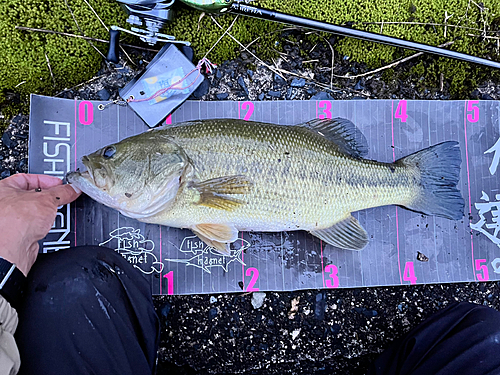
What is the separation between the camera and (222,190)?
1.87 metres

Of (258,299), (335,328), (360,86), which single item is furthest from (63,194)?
(360,86)

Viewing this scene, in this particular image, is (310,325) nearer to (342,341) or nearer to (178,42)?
(342,341)

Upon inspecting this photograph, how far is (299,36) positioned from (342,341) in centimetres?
220

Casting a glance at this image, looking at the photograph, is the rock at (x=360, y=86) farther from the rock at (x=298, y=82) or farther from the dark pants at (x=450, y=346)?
the dark pants at (x=450, y=346)

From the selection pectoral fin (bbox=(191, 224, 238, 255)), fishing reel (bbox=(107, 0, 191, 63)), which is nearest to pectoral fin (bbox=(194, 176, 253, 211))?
pectoral fin (bbox=(191, 224, 238, 255))

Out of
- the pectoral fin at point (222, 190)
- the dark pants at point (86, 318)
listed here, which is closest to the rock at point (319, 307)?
the pectoral fin at point (222, 190)

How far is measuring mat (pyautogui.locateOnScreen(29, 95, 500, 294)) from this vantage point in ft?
7.16

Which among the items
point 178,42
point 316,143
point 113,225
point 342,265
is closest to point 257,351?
point 342,265

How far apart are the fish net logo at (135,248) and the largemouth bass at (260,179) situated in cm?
32

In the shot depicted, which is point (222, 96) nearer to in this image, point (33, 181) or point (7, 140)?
point (33, 181)

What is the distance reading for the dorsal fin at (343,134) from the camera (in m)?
2.13

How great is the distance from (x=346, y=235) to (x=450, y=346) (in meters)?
0.91

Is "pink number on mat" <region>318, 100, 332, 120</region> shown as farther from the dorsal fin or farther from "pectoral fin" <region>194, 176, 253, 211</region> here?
"pectoral fin" <region>194, 176, 253, 211</region>

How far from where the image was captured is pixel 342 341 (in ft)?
7.70
